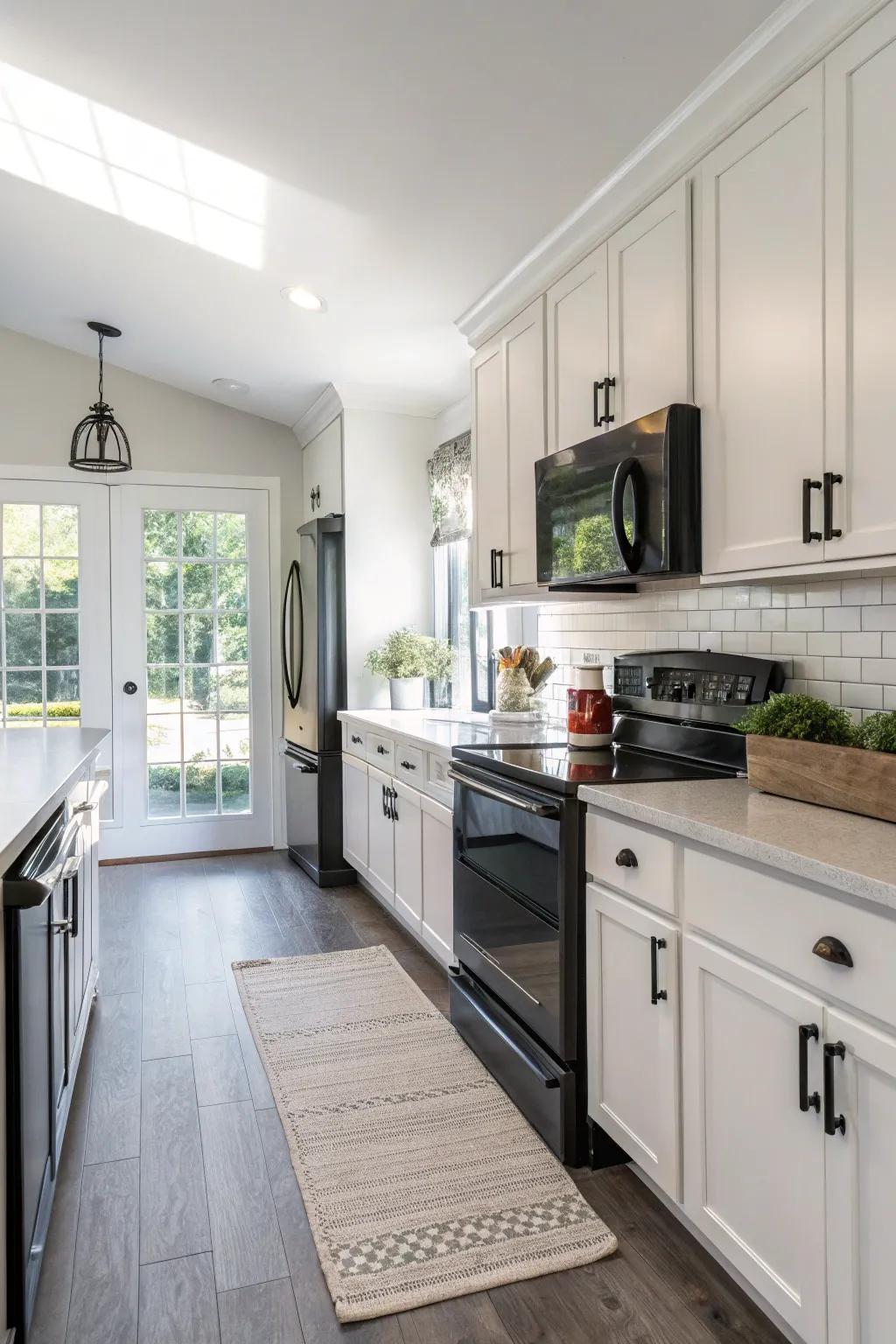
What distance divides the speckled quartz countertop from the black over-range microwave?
0.56 meters

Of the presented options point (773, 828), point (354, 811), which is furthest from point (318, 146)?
point (354, 811)

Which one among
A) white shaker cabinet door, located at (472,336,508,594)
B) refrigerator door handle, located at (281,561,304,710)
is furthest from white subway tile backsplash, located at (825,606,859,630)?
refrigerator door handle, located at (281,561,304,710)

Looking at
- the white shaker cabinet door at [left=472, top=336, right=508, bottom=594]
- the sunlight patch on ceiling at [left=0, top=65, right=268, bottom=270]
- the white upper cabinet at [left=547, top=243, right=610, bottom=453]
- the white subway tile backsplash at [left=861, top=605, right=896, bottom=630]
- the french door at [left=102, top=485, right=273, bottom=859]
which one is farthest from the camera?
the french door at [left=102, top=485, right=273, bottom=859]

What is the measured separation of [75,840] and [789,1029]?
5.81 feet

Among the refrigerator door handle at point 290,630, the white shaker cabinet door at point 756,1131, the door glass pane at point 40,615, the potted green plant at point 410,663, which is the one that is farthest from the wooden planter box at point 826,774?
the door glass pane at point 40,615

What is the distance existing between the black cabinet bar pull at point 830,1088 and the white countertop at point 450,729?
4.99 ft

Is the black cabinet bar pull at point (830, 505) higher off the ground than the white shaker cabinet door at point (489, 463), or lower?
lower

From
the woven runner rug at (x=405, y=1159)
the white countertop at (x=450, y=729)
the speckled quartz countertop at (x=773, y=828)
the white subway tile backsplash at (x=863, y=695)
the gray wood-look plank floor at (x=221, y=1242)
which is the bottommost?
the gray wood-look plank floor at (x=221, y=1242)

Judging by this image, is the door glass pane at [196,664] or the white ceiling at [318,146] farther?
the door glass pane at [196,664]

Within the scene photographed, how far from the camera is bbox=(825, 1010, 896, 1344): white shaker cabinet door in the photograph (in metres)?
1.21

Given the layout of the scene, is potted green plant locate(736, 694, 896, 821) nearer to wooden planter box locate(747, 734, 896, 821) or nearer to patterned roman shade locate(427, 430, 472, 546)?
wooden planter box locate(747, 734, 896, 821)

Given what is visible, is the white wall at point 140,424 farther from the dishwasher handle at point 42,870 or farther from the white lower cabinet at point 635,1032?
the white lower cabinet at point 635,1032

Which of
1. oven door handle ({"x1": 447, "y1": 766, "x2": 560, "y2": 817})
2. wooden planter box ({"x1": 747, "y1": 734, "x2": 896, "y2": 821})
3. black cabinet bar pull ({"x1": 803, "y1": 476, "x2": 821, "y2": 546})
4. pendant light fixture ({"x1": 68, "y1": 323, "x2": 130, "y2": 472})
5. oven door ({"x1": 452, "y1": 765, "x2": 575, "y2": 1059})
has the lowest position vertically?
oven door ({"x1": 452, "y1": 765, "x2": 575, "y2": 1059})

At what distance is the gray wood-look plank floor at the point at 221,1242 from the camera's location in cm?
162
